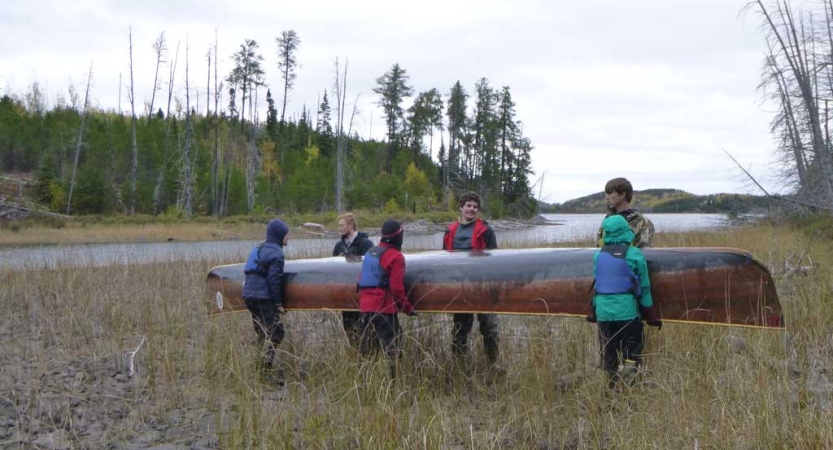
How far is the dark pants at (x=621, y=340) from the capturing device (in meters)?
4.10

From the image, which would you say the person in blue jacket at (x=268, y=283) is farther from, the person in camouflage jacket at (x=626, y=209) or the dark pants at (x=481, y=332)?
the person in camouflage jacket at (x=626, y=209)

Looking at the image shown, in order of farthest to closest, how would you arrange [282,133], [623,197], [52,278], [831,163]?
[282,133]
[831,163]
[52,278]
[623,197]

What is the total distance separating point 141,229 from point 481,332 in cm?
2750

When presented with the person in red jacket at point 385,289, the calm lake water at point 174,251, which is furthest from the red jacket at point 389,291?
the calm lake water at point 174,251

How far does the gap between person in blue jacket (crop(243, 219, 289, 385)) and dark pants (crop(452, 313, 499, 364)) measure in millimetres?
1310

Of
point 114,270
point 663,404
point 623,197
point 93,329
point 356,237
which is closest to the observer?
point 663,404

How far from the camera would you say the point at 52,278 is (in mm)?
9203

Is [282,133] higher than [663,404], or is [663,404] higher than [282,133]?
[282,133]

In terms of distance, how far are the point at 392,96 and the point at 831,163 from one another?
152 feet

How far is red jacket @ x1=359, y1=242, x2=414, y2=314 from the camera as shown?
4.74 meters

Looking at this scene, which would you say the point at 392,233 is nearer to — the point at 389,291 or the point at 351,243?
the point at 389,291

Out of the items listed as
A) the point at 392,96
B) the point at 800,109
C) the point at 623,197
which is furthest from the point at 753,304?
the point at 392,96

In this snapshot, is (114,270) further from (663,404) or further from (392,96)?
(392,96)

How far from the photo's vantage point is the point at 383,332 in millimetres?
4781
